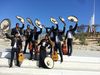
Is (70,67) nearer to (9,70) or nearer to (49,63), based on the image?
(49,63)

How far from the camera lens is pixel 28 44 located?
61.5ft

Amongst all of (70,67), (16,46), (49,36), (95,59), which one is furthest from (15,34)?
(95,59)

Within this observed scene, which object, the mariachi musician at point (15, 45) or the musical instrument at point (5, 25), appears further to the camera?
the musical instrument at point (5, 25)

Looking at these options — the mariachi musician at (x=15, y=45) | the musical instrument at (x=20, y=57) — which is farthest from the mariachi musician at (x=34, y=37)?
the mariachi musician at (x=15, y=45)

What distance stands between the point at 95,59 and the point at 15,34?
14.1 ft

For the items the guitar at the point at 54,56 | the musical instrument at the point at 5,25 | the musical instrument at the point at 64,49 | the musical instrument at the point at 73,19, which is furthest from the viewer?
the musical instrument at the point at 64,49

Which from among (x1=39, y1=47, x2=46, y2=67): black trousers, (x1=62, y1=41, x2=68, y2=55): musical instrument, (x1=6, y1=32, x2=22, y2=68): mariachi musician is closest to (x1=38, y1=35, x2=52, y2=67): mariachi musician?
(x1=39, y1=47, x2=46, y2=67): black trousers

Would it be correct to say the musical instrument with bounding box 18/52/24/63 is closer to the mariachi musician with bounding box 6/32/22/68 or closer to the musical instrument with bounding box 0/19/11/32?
the mariachi musician with bounding box 6/32/22/68

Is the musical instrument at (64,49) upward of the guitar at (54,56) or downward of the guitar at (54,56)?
upward

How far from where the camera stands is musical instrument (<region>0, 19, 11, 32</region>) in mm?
17939

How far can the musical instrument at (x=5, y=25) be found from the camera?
1794 centimetres

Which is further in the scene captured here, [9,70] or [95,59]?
[95,59]

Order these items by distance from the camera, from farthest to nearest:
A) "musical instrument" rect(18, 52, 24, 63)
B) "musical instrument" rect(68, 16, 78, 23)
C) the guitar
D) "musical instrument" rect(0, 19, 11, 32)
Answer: "musical instrument" rect(68, 16, 78, 23)
"musical instrument" rect(0, 19, 11, 32)
the guitar
"musical instrument" rect(18, 52, 24, 63)

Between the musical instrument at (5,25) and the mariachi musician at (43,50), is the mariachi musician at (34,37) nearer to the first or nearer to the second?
Result: the mariachi musician at (43,50)
